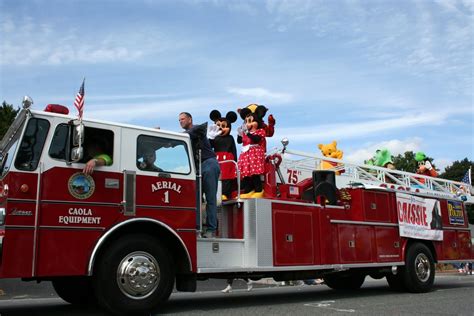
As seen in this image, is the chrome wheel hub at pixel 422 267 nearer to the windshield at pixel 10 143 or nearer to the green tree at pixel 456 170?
the windshield at pixel 10 143

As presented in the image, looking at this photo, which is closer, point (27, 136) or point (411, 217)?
point (27, 136)

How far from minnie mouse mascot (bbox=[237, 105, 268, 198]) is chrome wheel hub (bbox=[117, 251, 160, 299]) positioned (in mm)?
2429

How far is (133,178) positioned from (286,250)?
9.26ft

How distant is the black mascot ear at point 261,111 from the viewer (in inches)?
372

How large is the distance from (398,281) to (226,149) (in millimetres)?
4453

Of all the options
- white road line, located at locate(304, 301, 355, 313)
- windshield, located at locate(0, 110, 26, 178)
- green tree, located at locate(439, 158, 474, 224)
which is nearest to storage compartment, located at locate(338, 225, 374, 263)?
white road line, located at locate(304, 301, 355, 313)

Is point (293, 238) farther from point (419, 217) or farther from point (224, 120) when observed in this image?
point (419, 217)

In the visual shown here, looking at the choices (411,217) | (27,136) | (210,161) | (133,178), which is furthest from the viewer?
(411,217)

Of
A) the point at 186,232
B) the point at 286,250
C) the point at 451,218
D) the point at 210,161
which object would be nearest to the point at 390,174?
the point at 451,218

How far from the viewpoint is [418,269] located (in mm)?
10195

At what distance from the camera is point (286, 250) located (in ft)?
25.9

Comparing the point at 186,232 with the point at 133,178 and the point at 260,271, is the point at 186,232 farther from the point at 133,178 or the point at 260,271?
the point at 260,271

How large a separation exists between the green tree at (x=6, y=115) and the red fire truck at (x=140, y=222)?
26.6 m

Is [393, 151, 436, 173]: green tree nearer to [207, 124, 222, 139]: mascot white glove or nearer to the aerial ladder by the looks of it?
the aerial ladder
